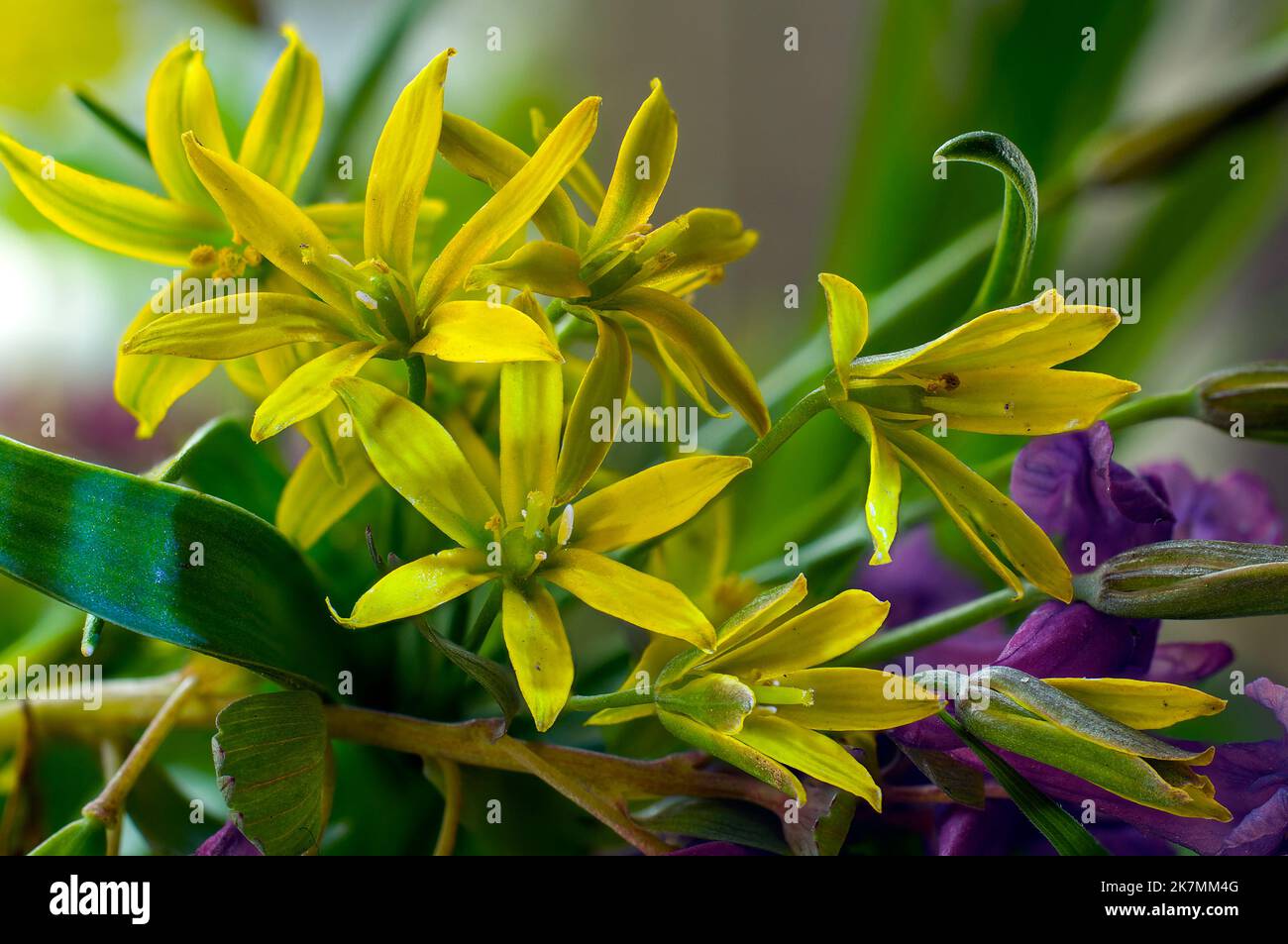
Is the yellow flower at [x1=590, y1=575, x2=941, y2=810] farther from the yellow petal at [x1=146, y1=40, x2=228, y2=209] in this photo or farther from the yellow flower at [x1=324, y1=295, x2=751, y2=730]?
the yellow petal at [x1=146, y1=40, x2=228, y2=209]

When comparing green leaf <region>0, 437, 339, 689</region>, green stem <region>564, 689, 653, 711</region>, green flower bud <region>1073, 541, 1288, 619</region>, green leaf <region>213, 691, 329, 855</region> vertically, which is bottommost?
green leaf <region>213, 691, 329, 855</region>

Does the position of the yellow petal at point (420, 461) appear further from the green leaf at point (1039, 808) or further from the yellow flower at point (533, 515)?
the green leaf at point (1039, 808)

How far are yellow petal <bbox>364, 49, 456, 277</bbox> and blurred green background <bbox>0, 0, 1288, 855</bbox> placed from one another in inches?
5.6

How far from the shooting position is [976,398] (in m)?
0.22

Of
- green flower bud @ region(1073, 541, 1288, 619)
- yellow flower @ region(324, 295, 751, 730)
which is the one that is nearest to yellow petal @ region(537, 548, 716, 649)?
yellow flower @ region(324, 295, 751, 730)

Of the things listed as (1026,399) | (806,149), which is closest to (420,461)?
(1026,399)

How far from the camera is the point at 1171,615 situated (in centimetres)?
22

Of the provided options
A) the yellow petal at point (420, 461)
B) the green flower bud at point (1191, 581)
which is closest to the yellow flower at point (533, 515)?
the yellow petal at point (420, 461)

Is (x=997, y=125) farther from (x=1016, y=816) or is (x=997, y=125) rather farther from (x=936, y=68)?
(x=1016, y=816)

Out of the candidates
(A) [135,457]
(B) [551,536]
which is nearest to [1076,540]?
(B) [551,536]

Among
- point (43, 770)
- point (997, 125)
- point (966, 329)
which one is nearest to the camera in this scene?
point (966, 329)

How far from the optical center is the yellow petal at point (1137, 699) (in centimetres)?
21

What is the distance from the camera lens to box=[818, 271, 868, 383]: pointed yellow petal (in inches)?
7.9
